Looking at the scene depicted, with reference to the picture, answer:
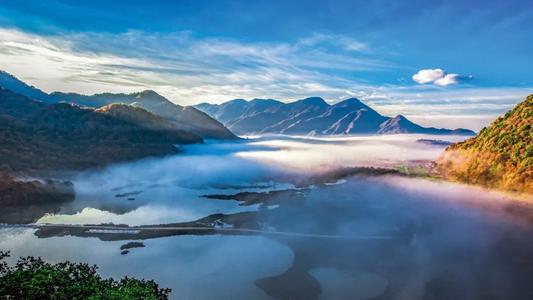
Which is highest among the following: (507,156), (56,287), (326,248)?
(507,156)

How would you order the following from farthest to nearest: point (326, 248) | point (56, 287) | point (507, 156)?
point (507, 156), point (326, 248), point (56, 287)

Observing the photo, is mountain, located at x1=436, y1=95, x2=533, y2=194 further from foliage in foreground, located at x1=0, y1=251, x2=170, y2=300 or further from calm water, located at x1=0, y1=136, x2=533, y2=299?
foliage in foreground, located at x1=0, y1=251, x2=170, y2=300

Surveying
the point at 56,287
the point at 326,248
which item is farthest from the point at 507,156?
the point at 56,287

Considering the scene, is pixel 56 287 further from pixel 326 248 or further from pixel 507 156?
pixel 507 156

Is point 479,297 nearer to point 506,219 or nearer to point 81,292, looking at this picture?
point 506,219

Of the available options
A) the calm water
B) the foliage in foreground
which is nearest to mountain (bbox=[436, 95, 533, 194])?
the calm water

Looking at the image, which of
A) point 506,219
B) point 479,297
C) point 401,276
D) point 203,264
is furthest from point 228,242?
point 506,219
